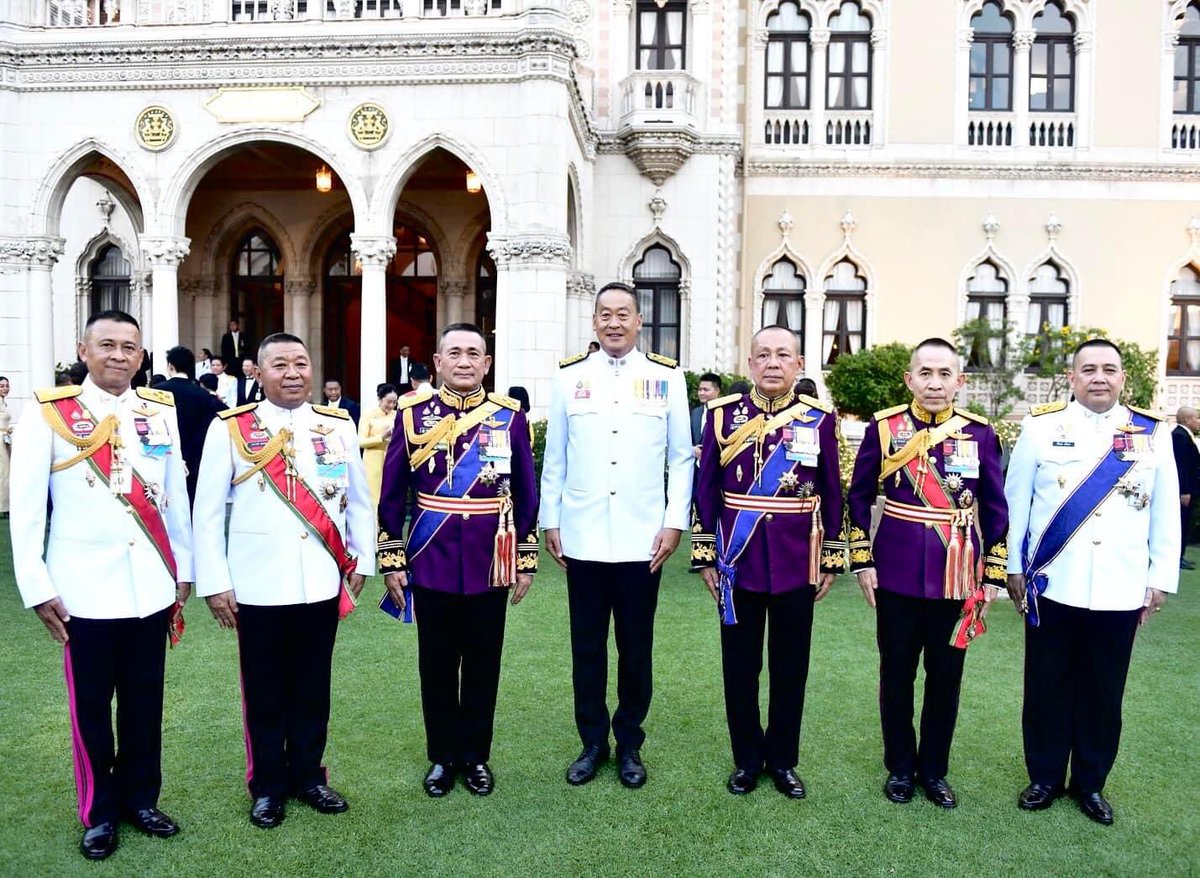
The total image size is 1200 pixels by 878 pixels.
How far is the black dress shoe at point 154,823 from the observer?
3.68 meters

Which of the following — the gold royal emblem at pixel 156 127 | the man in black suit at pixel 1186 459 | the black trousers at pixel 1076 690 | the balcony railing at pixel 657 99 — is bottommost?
the black trousers at pixel 1076 690

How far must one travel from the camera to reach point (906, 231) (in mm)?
17516

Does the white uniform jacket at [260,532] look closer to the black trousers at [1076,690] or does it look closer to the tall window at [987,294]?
the black trousers at [1076,690]

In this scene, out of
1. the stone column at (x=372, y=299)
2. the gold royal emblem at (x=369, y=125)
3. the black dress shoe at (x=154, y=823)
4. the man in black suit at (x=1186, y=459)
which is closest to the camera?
the black dress shoe at (x=154, y=823)

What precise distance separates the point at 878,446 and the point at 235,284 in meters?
15.8

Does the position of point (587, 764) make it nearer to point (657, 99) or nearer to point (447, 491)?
point (447, 491)

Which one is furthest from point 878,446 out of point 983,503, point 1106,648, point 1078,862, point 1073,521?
point 1078,862

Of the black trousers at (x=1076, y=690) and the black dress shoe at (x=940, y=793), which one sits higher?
the black trousers at (x=1076, y=690)

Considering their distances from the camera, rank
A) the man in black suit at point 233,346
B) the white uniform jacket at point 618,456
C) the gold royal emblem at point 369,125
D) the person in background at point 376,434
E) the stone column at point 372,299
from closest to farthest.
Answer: the white uniform jacket at point 618,456 → the person in background at point 376,434 → the gold royal emblem at point 369,125 → the stone column at point 372,299 → the man in black suit at point 233,346

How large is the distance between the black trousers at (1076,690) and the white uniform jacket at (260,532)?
2.98 metres

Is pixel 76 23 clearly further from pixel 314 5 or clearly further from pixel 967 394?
pixel 967 394

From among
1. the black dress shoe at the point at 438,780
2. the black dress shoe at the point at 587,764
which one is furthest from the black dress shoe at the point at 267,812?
the black dress shoe at the point at 587,764

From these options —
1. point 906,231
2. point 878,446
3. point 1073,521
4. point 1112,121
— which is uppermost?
point 1112,121

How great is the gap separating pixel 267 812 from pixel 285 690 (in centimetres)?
49
